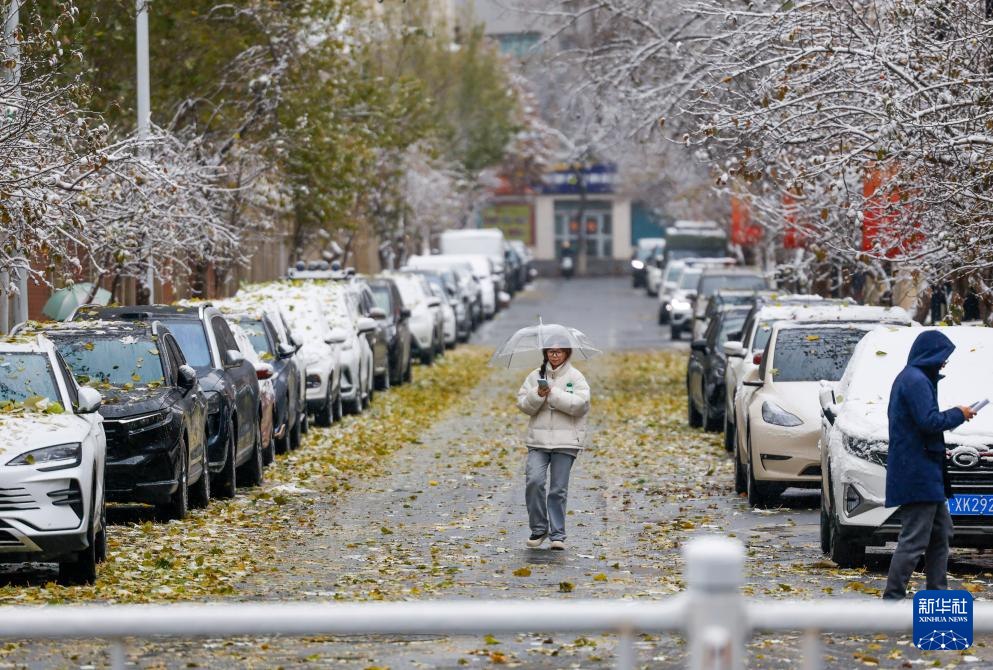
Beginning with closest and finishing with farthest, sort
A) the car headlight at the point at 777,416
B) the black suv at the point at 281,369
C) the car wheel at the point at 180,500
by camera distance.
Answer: the car wheel at the point at 180,500
the car headlight at the point at 777,416
the black suv at the point at 281,369

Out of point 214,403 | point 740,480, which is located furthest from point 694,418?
point 214,403

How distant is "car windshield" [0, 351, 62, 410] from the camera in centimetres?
1254

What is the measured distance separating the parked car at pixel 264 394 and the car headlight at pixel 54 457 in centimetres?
648

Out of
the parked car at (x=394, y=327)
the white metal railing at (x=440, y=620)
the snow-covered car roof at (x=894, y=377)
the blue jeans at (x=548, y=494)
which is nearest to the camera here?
the white metal railing at (x=440, y=620)

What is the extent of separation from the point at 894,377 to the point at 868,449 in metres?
1.13

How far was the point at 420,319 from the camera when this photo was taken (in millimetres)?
35812

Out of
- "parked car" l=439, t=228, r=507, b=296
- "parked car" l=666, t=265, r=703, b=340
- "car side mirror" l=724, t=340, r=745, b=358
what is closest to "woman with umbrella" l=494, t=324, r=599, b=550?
"car side mirror" l=724, t=340, r=745, b=358

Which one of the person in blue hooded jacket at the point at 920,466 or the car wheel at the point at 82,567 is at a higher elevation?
the person in blue hooded jacket at the point at 920,466

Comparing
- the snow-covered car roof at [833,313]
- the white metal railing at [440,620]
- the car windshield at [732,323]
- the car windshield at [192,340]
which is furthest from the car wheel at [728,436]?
the white metal railing at [440,620]

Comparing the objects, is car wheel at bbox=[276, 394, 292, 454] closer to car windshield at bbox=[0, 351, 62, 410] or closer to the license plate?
car windshield at bbox=[0, 351, 62, 410]

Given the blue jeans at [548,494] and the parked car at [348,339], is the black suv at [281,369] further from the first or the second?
the blue jeans at [548,494]

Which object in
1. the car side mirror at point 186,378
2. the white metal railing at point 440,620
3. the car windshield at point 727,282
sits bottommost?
the car windshield at point 727,282

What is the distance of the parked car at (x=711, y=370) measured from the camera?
73.4 ft

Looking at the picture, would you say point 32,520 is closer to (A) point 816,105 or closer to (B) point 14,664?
(B) point 14,664
